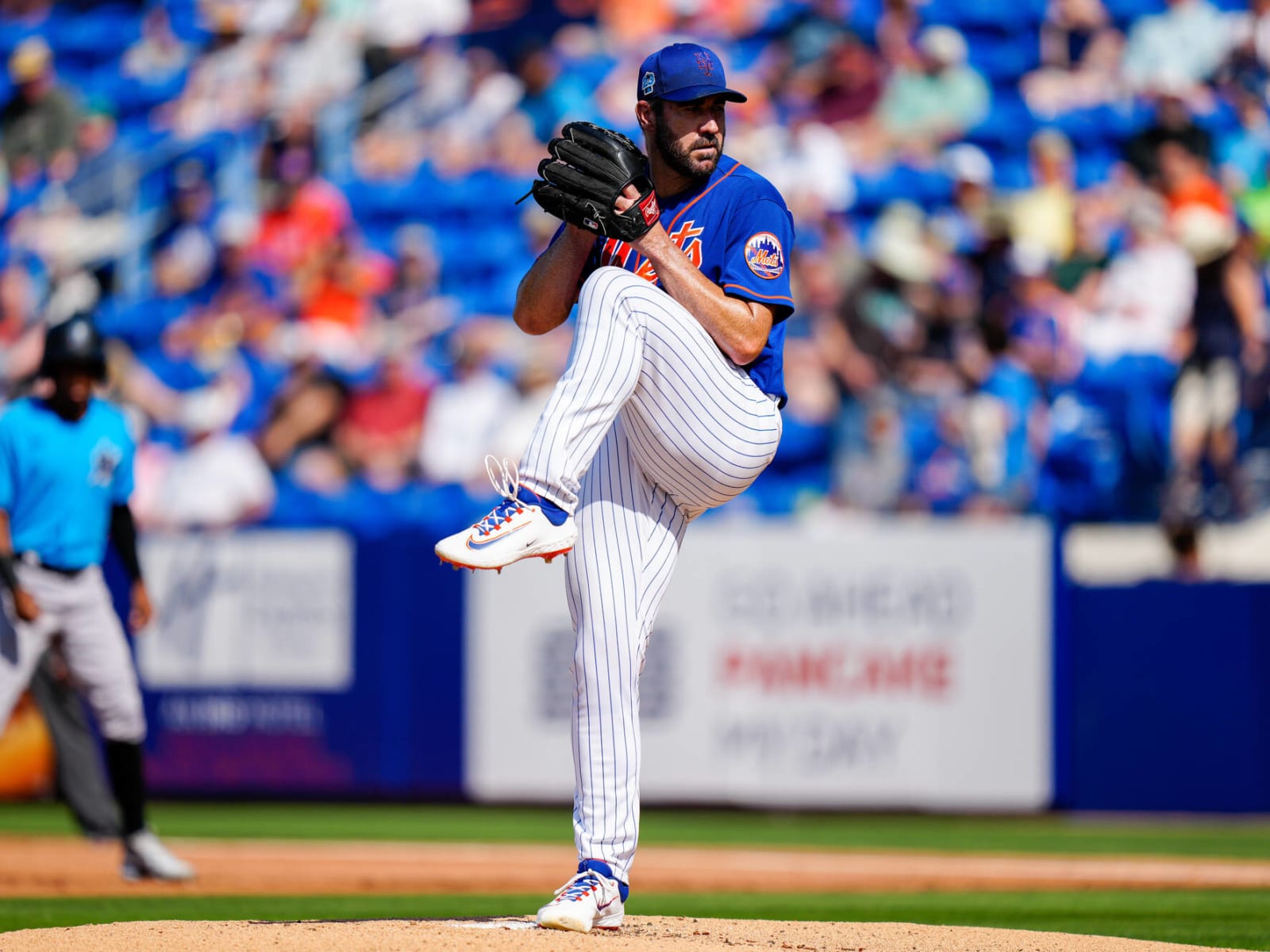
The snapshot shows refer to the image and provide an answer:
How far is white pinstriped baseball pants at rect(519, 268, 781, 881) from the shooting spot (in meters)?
3.95

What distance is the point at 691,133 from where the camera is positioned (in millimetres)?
4203

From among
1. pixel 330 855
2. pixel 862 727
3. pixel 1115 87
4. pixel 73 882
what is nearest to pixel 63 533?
pixel 73 882

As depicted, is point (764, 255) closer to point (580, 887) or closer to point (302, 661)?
point (580, 887)

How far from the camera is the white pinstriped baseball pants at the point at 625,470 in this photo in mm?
3947

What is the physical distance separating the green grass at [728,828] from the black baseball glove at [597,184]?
5.03 meters

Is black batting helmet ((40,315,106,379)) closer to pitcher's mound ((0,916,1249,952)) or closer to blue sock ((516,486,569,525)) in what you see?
pitcher's mound ((0,916,1249,952))

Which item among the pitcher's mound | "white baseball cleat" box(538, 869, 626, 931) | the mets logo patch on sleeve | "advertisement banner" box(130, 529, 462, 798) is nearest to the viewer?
the pitcher's mound

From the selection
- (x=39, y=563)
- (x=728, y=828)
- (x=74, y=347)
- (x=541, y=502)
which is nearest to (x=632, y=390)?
(x=541, y=502)

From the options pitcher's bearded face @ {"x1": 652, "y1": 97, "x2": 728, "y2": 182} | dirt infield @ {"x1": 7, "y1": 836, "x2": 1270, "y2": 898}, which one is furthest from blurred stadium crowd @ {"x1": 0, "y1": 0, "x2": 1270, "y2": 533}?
pitcher's bearded face @ {"x1": 652, "y1": 97, "x2": 728, "y2": 182}

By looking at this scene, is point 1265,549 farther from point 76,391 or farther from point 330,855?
point 76,391

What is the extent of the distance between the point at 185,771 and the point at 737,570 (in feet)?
11.0

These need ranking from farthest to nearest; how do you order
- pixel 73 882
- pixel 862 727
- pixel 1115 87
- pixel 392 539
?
pixel 1115 87 < pixel 392 539 < pixel 862 727 < pixel 73 882

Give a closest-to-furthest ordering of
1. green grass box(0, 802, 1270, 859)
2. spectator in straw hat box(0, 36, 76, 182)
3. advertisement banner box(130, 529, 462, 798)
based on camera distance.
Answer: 1. green grass box(0, 802, 1270, 859)
2. advertisement banner box(130, 529, 462, 798)
3. spectator in straw hat box(0, 36, 76, 182)

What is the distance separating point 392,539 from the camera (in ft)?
33.4
